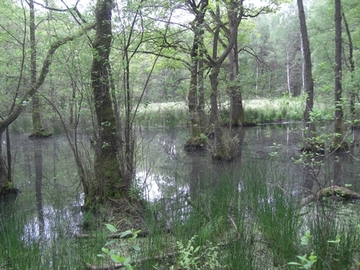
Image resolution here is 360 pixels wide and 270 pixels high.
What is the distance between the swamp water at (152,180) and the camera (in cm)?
316

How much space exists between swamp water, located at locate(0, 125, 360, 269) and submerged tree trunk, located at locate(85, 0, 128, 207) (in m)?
0.27

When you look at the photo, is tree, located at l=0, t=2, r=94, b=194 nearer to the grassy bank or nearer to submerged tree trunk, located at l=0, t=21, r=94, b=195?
submerged tree trunk, located at l=0, t=21, r=94, b=195

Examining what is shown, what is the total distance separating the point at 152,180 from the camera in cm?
708

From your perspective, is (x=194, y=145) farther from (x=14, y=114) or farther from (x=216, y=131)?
(x=14, y=114)

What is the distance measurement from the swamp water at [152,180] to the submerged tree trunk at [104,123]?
0.27 metres

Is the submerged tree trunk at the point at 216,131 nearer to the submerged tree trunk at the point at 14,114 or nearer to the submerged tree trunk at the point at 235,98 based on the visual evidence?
the submerged tree trunk at the point at 235,98

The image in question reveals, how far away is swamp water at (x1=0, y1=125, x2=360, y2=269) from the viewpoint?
3162mm

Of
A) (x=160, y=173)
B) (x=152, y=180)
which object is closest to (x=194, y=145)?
(x=160, y=173)

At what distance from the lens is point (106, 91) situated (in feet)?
16.4

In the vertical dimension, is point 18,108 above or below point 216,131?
above

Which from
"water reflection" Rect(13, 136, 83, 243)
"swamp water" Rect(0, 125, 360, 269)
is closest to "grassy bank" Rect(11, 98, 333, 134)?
"swamp water" Rect(0, 125, 360, 269)

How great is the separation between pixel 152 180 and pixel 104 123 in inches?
97.1

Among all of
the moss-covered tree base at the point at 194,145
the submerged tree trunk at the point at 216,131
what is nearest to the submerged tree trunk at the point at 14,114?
the submerged tree trunk at the point at 216,131

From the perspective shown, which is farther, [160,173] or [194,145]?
[194,145]
